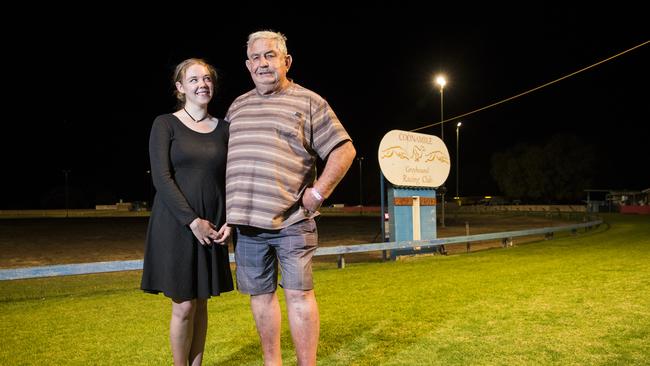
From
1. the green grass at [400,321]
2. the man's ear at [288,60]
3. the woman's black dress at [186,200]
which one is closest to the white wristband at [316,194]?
the woman's black dress at [186,200]

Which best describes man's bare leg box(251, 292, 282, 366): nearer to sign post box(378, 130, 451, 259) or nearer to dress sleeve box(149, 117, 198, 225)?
dress sleeve box(149, 117, 198, 225)

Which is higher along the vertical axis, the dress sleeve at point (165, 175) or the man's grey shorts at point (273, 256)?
the dress sleeve at point (165, 175)

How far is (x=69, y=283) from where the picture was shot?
9367 mm

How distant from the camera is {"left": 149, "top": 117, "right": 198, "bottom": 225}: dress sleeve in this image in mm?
2822

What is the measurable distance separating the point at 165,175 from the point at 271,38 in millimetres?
918

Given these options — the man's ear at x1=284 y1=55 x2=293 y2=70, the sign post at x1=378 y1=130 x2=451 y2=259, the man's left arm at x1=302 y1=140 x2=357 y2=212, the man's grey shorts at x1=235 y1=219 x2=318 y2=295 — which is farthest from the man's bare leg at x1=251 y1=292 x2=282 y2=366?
the sign post at x1=378 y1=130 x2=451 y2=259

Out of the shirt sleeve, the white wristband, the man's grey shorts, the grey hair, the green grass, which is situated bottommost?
the green grass

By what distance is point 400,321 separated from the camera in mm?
5293

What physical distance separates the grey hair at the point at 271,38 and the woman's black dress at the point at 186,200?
56 cm

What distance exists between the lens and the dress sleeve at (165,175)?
282cm

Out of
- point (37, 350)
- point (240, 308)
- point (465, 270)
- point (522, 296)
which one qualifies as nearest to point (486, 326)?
point (522, 296)

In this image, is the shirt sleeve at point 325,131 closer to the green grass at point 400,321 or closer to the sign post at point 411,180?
the green grass at point 400,321

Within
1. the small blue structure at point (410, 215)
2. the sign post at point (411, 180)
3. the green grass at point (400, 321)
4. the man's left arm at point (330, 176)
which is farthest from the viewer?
the small blue structure at point (410, 215)

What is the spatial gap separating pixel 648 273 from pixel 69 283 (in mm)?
9403
